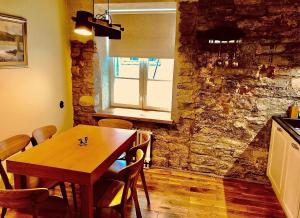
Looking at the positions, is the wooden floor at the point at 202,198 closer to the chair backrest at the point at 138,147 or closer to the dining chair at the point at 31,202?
the chair backrest at the point at 138,147

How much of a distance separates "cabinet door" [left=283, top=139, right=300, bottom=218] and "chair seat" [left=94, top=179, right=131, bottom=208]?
1449mm

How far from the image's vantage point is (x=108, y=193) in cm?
210

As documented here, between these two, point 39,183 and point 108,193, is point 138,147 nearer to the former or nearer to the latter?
point 108,193

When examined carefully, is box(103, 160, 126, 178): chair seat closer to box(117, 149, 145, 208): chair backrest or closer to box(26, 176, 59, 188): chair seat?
box(117, 149, 145, 208): chair backrest

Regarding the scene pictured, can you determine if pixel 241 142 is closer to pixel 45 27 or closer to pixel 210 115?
pixel 210 115

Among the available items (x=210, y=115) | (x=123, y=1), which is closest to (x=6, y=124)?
(x=123, y=1)

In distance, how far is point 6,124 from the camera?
8.57ft

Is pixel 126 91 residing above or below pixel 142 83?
below

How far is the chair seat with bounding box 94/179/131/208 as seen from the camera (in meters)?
1.99

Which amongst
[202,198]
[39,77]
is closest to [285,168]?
[202,198]

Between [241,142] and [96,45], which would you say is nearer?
[241,142]

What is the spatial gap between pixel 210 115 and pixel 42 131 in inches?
80.2

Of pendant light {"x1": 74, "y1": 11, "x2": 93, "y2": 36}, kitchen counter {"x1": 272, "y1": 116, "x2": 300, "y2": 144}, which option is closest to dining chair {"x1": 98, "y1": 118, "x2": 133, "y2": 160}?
pendant light {"x1": 74, "y1": 11, "x2": 93, "y2": 36}

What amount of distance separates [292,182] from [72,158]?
1.97 metres
